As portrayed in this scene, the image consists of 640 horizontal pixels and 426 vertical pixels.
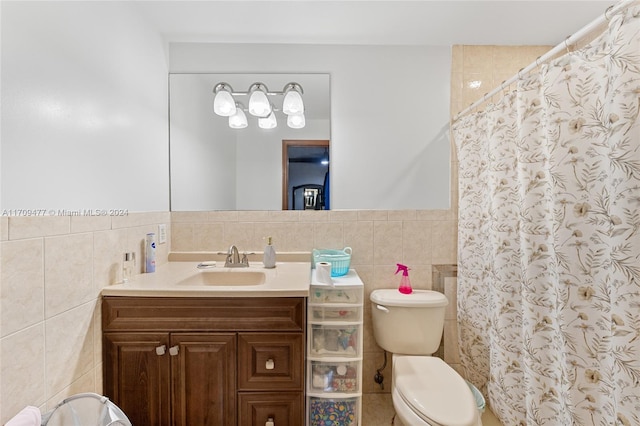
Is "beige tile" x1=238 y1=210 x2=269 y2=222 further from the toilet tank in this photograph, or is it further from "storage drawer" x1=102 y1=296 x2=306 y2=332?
the toilet tank

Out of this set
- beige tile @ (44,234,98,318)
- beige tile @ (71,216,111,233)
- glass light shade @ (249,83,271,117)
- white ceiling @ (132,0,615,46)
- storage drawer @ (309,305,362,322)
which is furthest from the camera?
glass light shade @ (249,83,271,117)

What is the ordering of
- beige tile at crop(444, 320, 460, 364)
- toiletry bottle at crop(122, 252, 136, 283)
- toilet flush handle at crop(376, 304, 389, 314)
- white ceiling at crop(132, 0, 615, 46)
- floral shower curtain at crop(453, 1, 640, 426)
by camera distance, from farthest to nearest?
beige tile at crop(444, 320, 460, 364) < toilet flush handle at crop(376, 304, 389, 314) < white ceiling at crop(132, 0, 615, 46) < toiletry bottle at crop(122, 252, 136, 283) < floral shower curtain at crop(453, 1, 640, 426)

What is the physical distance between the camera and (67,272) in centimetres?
103

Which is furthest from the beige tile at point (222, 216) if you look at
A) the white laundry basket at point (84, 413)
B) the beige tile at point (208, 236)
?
the white laundry basket at point (84, 413)

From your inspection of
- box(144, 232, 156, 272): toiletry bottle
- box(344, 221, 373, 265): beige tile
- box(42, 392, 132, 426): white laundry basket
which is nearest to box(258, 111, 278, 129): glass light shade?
box(344, 221, 373, 265): beige tile

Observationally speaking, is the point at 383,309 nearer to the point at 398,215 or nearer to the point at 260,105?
the point at 398,215

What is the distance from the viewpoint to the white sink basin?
1.60 metres

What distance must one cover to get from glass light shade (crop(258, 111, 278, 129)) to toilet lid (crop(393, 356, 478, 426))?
5.17ft

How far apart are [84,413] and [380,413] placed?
4.89 ft

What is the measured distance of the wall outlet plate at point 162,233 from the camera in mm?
1687

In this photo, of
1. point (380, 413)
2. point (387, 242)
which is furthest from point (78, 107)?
point (380, 413)

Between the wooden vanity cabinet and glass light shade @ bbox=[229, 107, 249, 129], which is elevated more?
glass light shade @ bbox=[229, 107, 249, 129]

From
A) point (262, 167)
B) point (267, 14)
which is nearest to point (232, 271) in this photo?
point (262, 167)

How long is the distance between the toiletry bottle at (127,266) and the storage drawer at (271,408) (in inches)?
29.3
